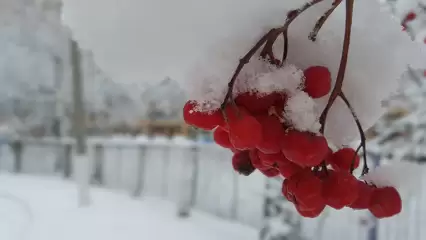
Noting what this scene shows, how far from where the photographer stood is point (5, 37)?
2.07 meters

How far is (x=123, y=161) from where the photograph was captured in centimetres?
247

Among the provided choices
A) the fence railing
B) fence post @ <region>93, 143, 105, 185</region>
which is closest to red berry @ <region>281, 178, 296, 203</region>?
the fence railing

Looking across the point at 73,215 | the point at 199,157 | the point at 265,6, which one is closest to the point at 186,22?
the point at 265,6

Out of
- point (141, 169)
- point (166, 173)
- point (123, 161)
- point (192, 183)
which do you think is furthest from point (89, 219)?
point (123, 161)

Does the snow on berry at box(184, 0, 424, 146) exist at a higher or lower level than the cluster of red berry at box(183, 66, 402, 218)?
higher

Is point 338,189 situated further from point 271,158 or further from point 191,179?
point 191,179

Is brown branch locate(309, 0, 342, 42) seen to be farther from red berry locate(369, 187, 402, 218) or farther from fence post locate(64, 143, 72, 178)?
fence post locate(64, 143, 72, 178)

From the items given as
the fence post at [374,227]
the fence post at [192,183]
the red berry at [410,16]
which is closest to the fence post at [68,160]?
the fence post at [192,183]

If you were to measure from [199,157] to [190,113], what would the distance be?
1.74 metres

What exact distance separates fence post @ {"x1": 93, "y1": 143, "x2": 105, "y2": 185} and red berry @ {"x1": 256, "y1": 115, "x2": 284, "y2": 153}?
7.78 ft

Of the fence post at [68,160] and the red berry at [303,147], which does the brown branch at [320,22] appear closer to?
the red berry at [303,147]

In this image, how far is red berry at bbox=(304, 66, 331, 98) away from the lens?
0.20 metres

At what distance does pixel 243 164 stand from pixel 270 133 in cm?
6

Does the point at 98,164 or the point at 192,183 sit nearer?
the point at 192,183
